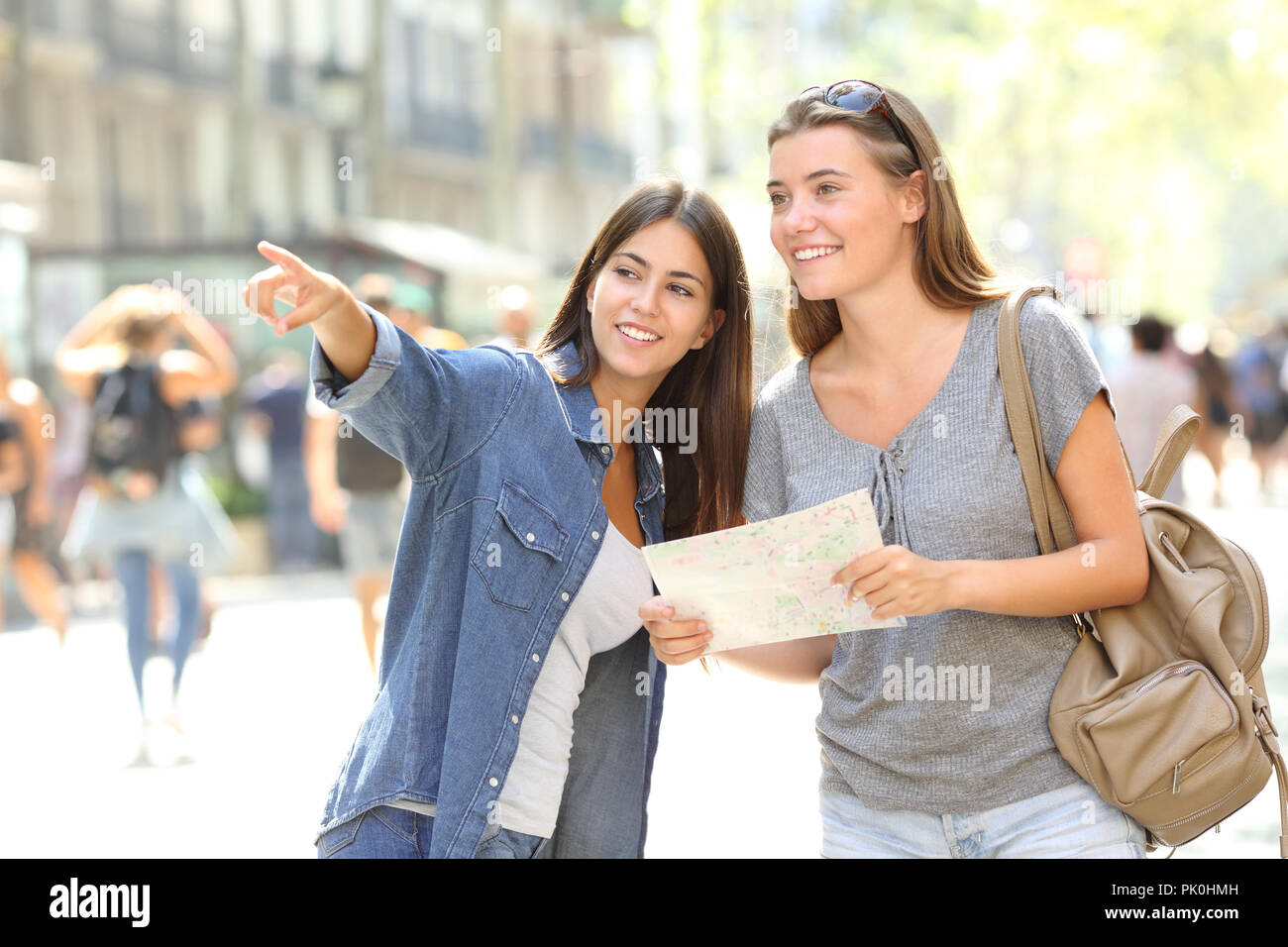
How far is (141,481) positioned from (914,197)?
545cm

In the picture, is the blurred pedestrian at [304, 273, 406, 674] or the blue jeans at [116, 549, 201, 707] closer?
the blue jeans at [116, 549, 201, 707]

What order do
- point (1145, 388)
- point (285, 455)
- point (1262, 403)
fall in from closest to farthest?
point (1145, 388), point (285, 455), point (1262, 403)

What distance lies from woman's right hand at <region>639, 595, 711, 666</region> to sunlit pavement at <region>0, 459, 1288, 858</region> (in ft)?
4.28

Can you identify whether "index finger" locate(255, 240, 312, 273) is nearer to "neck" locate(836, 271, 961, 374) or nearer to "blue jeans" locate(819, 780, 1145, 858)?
"neck" locate(836, 271, 961, 374)

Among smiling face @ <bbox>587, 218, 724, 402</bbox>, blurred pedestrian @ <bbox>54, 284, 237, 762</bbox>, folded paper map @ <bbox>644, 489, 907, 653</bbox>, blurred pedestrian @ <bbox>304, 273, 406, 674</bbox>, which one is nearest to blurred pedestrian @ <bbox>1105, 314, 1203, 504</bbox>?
blurred pedestrian @ <bbox>304, 273, 406, 674</bbox>

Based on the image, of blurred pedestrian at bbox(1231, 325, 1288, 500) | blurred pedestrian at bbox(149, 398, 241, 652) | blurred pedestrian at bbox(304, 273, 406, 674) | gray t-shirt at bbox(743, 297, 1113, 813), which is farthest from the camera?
blurred pedestrian at bbox(1231, 325, 1288, 500)

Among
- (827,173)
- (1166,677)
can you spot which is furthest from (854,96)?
(1166,677)

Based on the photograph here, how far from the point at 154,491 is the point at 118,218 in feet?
62.5

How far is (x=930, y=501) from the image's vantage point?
2.56 metres

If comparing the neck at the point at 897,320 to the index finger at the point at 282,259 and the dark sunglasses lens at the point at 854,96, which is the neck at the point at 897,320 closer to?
the dark sunglasses lens at the point at 854,96

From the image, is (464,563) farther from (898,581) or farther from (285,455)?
(285,455)

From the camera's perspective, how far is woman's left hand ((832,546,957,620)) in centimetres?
236

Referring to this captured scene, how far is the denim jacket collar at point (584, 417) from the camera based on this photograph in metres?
2.79
